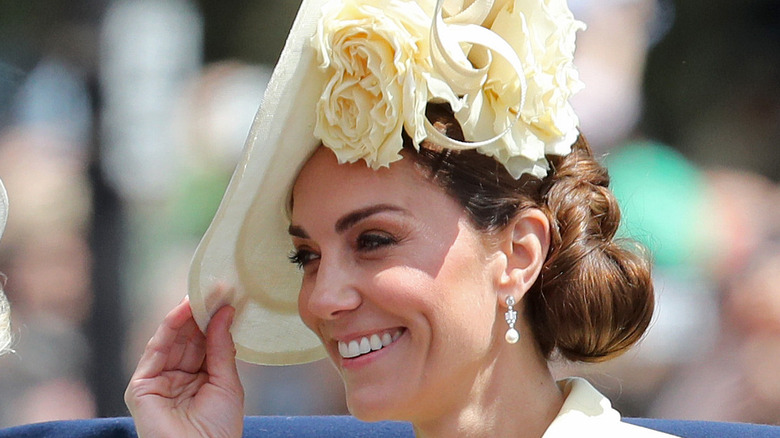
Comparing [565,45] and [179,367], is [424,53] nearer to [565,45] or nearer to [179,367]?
[565,45]

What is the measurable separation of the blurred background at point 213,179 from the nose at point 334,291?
1597 millimetres

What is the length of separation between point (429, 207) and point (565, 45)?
399 millimetres

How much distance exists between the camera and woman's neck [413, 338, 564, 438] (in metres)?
2.32

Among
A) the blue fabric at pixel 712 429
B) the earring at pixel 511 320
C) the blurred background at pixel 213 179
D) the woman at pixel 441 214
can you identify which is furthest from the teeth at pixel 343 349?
the blurred background at pixel 213 179

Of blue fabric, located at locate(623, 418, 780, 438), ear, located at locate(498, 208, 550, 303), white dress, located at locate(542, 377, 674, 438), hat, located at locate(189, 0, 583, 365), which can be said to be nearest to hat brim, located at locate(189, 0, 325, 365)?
hat, located at locate(189, 0, 583, 365)

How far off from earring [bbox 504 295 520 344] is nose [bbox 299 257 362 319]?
0.29m

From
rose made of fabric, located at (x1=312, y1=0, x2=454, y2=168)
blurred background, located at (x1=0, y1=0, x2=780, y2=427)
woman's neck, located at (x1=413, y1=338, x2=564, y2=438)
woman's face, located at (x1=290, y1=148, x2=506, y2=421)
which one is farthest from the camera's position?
blurred background, located at (x1=0, y1=0, x2=780, y2=427)

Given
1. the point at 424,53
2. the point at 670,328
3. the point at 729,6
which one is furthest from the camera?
the point at 729,6

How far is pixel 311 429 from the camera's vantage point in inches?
109

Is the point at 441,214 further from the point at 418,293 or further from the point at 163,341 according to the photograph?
the point at 163,341

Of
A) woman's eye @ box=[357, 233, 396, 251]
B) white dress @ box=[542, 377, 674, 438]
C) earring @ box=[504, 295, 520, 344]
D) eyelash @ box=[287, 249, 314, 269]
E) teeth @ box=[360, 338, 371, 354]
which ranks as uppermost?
woman's eye @ box=[357, 233, 396, 251]

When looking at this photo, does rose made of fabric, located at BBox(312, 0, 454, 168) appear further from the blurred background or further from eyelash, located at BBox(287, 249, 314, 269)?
the blurred background

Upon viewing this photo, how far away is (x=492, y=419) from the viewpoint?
92.0 inches

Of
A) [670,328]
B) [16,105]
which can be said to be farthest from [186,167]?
[670,328]
